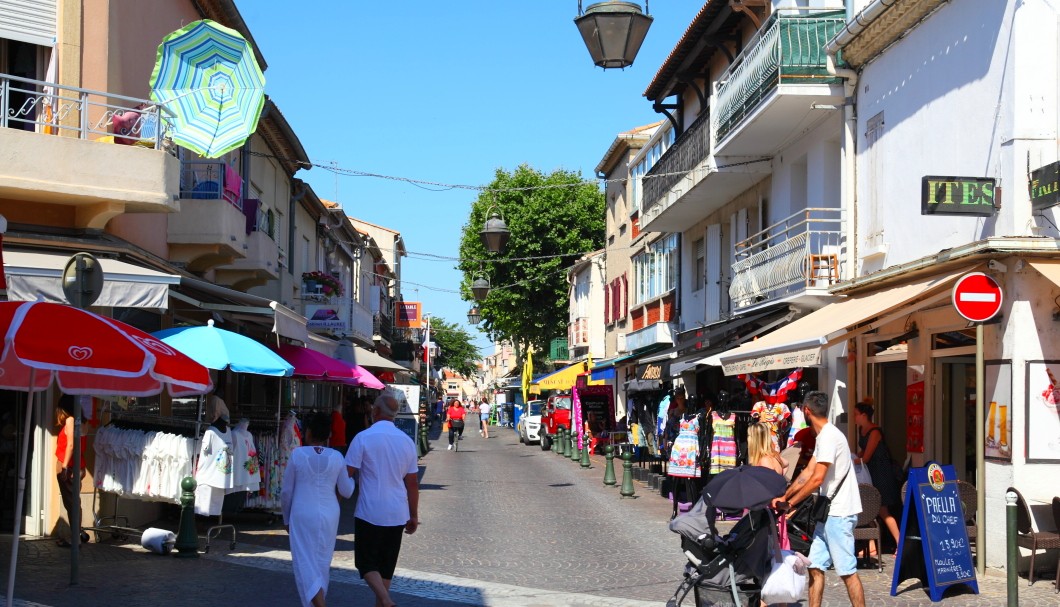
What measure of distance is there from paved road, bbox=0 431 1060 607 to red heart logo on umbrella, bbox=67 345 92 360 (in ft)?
5.62

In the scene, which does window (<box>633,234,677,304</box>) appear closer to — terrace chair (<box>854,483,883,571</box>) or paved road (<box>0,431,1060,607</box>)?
paved road (<box>0,431,1060,607</box>)

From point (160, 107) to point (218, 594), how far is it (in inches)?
245

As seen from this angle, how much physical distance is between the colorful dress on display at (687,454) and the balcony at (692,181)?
6593 mm

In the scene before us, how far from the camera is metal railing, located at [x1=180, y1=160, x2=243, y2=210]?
1722 centimetres

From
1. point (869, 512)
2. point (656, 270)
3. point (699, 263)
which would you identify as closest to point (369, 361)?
point (699, 263)

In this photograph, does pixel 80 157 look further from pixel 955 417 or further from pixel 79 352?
pixel 955 417

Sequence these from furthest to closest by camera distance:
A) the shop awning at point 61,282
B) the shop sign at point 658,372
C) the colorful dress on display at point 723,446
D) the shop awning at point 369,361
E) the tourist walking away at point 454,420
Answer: the tourist walking away at point 454,420
the shop awning at point 369,361
the shop sign at point 658,372
the colorful dress on display at point 723,446
the shop awning at point 61,282

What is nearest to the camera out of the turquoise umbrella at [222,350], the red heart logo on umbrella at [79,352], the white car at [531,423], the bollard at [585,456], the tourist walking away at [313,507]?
the red heart logo on umbrella at [79,352]

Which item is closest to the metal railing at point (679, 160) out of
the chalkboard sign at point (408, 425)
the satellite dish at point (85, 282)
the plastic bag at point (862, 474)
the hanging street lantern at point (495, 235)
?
the hanging street lantern at point (495, 235)

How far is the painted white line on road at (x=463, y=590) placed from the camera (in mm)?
10211

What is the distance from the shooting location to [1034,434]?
11.5m

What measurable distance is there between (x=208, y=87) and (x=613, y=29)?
7866 millimetres

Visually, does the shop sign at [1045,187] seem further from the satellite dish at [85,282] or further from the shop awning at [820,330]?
the satellite dish at [85,282]

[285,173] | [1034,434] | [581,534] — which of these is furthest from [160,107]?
[285,173]
